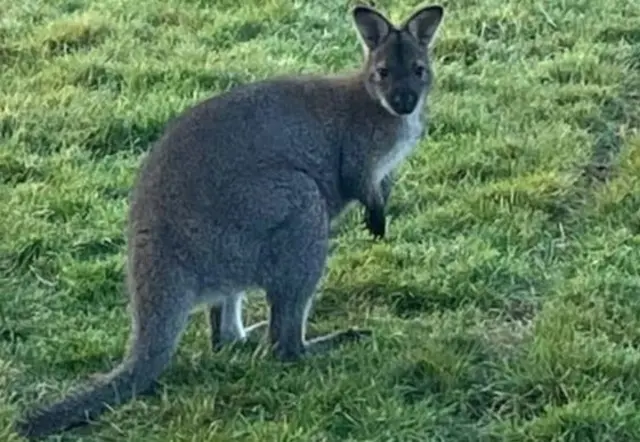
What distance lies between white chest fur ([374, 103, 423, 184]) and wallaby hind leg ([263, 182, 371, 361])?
497 mm

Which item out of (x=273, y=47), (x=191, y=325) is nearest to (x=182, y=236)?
(x=191, y=325)

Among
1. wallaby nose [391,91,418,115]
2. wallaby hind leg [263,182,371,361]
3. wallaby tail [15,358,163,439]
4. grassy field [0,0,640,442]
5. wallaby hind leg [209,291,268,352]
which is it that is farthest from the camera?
wallaby nose [391,91,418,115]

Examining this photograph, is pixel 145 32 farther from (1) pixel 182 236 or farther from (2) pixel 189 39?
(1) pixel 182 236

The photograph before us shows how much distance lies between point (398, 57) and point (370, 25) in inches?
6.5

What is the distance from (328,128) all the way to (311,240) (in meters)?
0.60

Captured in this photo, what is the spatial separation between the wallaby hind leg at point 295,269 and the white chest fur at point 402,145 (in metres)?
0.50

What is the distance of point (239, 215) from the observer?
5.23 m

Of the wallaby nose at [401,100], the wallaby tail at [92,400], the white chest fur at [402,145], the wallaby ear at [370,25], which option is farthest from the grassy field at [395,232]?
the wallaby ear at [370,25]

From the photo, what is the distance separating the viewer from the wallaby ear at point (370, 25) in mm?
5883

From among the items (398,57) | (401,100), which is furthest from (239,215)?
(398,57)

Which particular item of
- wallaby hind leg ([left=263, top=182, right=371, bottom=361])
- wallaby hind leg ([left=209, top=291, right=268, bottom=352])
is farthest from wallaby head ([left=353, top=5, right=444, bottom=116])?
wallaby hind leg ([left=209, top=291, right=268, bottom=352])

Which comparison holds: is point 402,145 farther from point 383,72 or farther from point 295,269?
point 295,269

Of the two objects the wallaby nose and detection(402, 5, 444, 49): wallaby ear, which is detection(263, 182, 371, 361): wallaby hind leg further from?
detection(402, 5, 444, 49): wallaby ear

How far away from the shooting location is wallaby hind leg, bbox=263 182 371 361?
5234 millimetres
